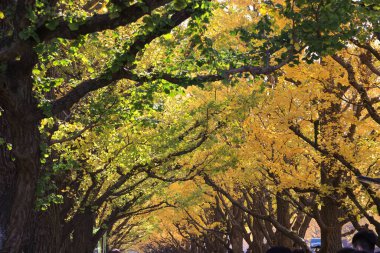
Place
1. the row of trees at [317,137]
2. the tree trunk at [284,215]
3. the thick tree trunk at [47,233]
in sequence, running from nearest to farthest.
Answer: the thick tree trunk at [47,233]
the row of trees at [317,137]
the tree trunk at [284,215]

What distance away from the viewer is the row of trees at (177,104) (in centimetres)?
859

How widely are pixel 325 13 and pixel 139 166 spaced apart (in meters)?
10.7

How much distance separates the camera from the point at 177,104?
19094 millimetres

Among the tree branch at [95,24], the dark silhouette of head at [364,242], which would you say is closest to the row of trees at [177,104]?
the tree branch at [95,24]

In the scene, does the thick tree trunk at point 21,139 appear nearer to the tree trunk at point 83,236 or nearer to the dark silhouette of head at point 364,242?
the dark silhouette of head at point 364,242

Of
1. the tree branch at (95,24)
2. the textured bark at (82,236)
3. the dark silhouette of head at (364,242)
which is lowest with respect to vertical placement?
the dark silhouette of head at (364,242)

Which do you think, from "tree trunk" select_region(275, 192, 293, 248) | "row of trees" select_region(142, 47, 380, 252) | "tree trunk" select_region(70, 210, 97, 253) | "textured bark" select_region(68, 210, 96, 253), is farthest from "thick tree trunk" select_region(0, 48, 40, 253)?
"tree trunk" select_region(275, 192, 293, 248)

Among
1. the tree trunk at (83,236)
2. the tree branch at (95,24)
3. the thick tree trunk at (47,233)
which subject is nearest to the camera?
the tree branch at (95,24)

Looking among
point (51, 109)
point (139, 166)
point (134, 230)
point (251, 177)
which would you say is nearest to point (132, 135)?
point (139, 166)

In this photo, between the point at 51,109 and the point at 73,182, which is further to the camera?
the point at 73,182

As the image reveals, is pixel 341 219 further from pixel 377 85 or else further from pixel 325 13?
pixel 325 13

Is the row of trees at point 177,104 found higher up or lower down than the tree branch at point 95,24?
higher up

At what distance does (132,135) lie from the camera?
57.3 feet

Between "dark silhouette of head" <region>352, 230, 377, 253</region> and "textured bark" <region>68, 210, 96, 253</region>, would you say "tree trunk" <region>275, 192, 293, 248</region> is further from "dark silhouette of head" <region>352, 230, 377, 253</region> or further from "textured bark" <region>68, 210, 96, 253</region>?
"dark silhouette of head" <region>352, 230, 377, 253</region>
